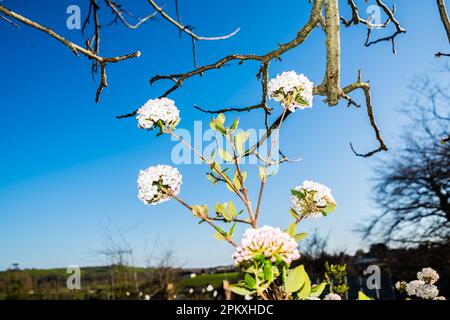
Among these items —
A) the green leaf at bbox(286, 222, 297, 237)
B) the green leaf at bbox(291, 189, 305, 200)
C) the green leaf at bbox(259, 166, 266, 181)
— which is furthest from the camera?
the green leaf at bbox(291, 189, 305, 200)

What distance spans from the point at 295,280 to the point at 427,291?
4.76ft

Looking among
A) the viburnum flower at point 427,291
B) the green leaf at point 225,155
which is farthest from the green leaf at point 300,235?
the viburnum flower at point 427,291

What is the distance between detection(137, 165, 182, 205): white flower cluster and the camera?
1.09 metres

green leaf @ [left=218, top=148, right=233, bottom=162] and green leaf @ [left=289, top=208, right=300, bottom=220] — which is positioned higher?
green leaf @ [left=218, top=148, right=233, bottom=162]

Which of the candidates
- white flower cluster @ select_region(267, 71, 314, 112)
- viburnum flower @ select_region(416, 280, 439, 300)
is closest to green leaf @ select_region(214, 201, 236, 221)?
white flower cluster @ select_region(267, 71, 314, 112)

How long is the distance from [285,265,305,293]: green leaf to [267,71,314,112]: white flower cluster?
2.04ft

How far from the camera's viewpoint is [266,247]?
2.34ft

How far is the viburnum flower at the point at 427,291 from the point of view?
5.81 feet

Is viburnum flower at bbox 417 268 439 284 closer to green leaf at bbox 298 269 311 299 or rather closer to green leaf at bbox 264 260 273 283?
green leaf at bbox 298 269 311 299

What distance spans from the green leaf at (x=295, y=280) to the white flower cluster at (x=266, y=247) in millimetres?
64

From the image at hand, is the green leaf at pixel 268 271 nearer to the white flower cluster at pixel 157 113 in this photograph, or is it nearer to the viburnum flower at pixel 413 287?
the white flower cluster at pixel 157 113

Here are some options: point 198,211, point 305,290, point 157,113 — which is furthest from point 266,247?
point 157,113

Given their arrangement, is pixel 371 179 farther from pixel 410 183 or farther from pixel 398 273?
pixel 398 273

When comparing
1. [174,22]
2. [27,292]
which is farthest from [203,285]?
[174,22]
